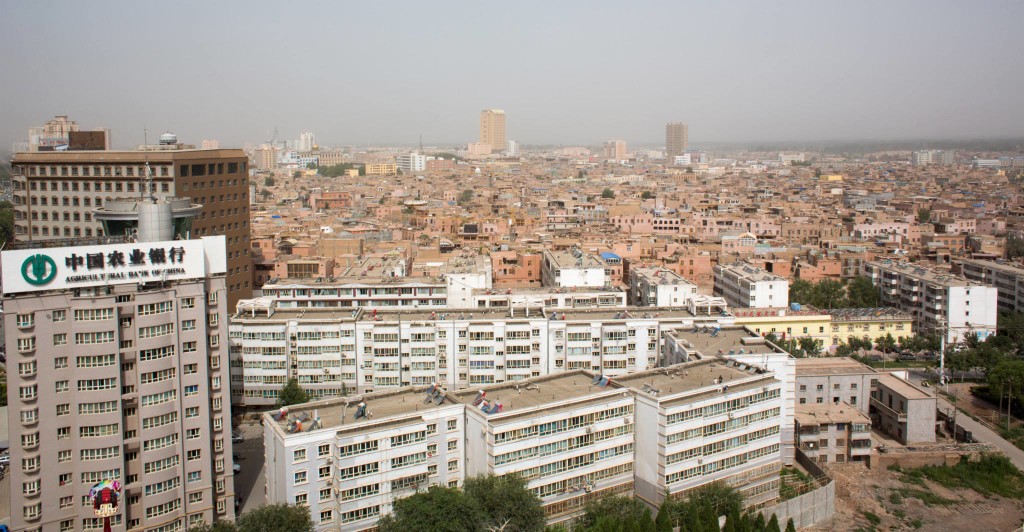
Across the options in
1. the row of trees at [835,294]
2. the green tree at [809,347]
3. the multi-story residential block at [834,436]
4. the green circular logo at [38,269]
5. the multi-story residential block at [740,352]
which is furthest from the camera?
the row of trees at [835,294]

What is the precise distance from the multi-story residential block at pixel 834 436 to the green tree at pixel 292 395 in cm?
559

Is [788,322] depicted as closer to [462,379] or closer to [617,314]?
[617,314]

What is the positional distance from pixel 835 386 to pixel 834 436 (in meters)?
0.99

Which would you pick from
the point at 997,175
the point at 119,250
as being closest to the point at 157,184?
the point at 119,250

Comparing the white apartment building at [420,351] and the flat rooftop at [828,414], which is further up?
the white apartment building at [420,351]

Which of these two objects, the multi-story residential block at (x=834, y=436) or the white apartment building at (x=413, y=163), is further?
the white apartment building at (x=413, y=163)

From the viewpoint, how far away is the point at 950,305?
49.9 ft

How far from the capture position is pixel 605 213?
102ft

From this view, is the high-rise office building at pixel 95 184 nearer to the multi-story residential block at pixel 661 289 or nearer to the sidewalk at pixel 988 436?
the multi-story residential block at pixel 661 289

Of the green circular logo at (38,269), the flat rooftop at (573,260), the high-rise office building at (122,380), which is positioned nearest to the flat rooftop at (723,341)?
the flat rooftop at (573,260)

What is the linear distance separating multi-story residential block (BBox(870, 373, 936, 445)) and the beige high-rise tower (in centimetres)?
8445

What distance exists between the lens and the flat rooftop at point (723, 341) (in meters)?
9.91

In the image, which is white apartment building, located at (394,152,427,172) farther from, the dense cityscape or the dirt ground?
the dirt ground

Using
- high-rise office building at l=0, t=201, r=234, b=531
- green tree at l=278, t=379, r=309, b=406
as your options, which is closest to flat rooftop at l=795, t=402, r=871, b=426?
green tree at l=278, t=379, r=309, b=406
